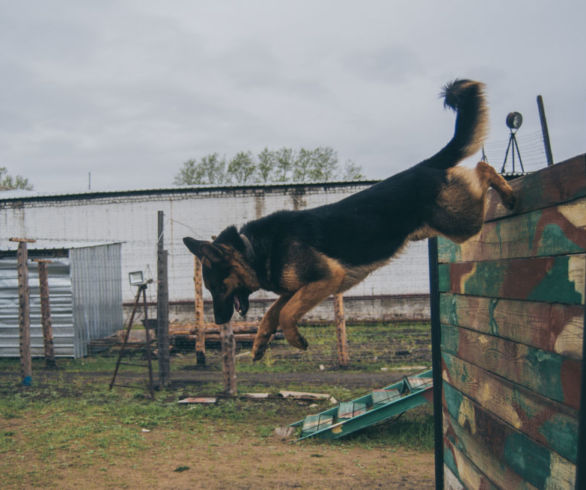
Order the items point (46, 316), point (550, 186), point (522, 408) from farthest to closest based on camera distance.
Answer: point (46, 316), point (522, 408), point (550, 186)

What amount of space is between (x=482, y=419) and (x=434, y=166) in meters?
1.88

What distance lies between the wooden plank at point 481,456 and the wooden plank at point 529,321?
0.80 meters

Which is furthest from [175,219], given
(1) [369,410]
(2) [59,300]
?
(1) [369,410]

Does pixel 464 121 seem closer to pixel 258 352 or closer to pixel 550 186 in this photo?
pixel 550 186

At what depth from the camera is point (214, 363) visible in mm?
14297

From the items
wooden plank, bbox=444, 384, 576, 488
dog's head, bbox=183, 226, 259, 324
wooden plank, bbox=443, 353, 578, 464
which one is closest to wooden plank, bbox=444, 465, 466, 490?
wooden plank, bbox=444, 384, 576, 488

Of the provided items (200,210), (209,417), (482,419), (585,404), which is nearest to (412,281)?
(200,210)

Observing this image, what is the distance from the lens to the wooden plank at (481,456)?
9.40 feet

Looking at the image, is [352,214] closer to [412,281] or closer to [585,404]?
[585,404]

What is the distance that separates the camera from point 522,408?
2.64 meters

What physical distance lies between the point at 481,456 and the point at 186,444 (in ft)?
18.4

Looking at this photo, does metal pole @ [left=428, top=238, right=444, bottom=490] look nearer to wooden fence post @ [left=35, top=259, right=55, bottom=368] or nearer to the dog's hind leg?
the dog's hind leg

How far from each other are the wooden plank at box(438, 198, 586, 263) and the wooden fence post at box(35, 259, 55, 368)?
47.5 feet

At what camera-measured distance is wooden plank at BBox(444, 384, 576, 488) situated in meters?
2.32
